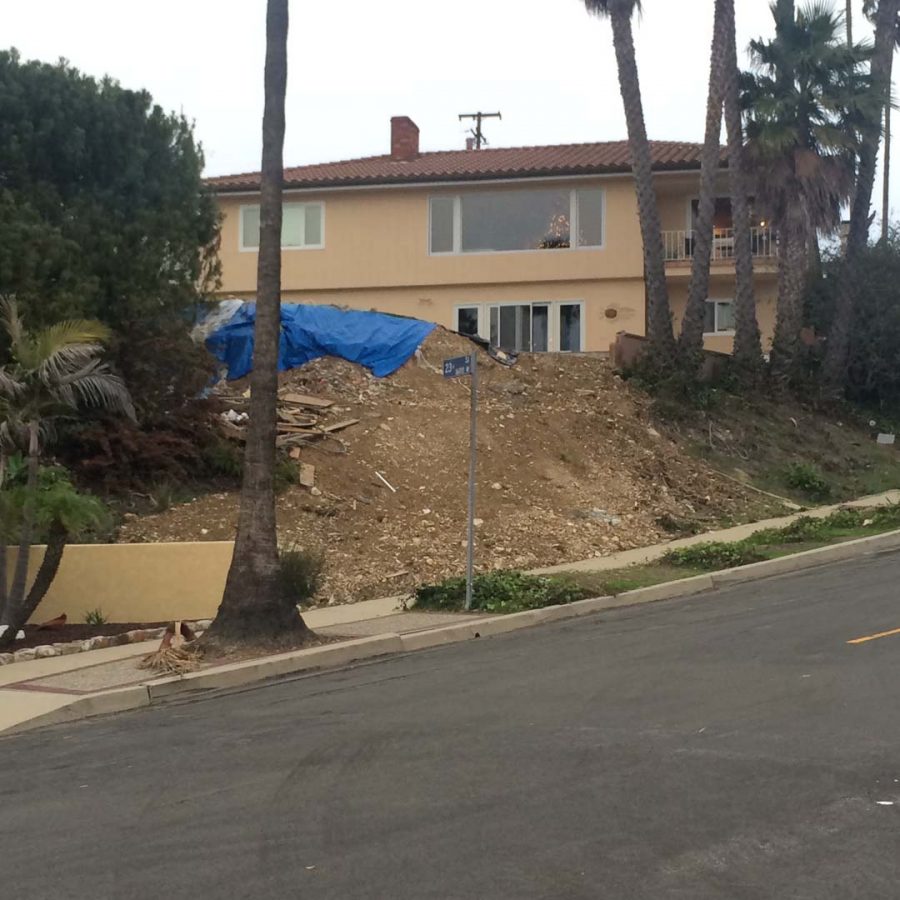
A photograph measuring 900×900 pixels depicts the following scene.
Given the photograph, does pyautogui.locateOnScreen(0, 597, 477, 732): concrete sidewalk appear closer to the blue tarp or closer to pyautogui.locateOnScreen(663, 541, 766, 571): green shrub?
pyautogui.locateOnScreen(663, 541, 766, 571): green shrub

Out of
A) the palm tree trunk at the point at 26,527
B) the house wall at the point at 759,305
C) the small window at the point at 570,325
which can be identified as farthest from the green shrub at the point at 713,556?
the house wall at the point at 759,305

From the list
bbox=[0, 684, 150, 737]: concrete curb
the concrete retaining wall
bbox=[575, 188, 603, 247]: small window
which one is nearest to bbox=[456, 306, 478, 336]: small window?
bbox=[575, 188, 603, 247]: small window

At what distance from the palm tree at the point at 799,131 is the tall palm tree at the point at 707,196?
8.14 feet

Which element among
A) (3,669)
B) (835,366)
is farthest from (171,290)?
(835,366)

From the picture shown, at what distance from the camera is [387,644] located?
44.5 ft

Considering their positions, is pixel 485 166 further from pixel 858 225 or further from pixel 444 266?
pixel 858 225

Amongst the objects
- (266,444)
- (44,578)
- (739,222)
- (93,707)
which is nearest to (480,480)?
(266,444)

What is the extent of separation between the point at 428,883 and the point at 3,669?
858 cm

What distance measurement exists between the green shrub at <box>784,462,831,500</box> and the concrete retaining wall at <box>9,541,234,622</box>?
14574 mm

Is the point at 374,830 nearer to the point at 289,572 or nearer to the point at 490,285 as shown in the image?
the point at 289,572

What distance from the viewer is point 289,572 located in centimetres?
1495

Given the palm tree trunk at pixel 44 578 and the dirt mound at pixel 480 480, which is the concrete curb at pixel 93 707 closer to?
the palm tree trunk at pixel 44 578

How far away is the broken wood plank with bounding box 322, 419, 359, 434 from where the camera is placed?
23269 mm

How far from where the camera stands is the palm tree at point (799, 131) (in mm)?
31641
